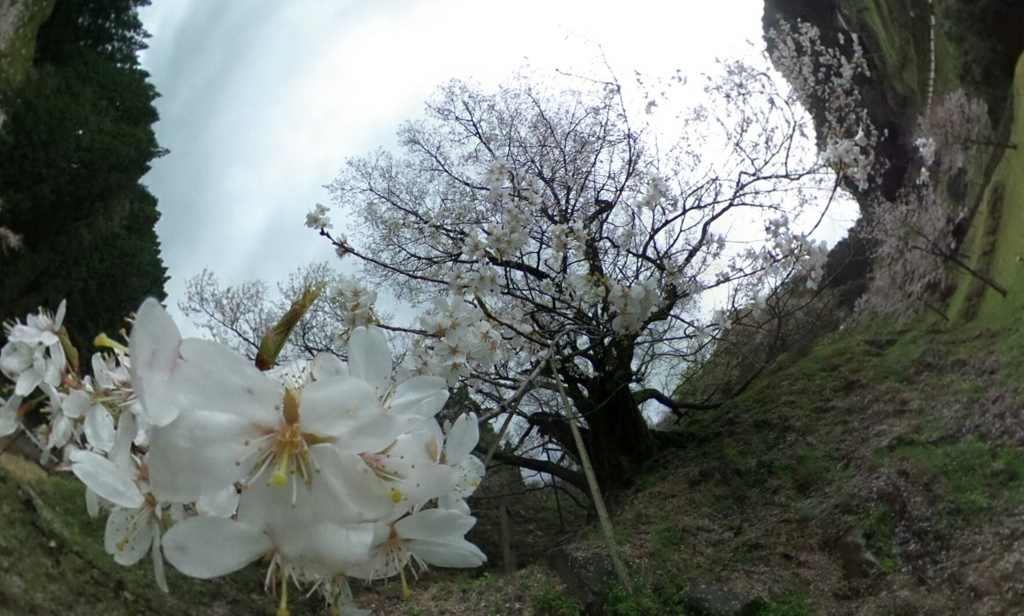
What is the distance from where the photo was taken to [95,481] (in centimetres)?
41

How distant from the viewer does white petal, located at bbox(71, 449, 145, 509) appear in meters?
0.40

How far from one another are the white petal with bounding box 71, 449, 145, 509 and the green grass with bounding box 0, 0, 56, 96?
17.8ft

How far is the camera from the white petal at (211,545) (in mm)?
345

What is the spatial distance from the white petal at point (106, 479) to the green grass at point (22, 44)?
5.41m

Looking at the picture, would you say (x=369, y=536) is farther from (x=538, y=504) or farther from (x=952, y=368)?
(x=538, y=504)

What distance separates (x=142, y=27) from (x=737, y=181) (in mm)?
4783

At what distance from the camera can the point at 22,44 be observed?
16.0ft

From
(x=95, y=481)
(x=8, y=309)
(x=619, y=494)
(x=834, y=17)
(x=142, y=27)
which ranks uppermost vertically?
(x=834, y=17)

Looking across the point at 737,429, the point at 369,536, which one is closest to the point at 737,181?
the point at 737,429

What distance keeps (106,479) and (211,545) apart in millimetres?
109

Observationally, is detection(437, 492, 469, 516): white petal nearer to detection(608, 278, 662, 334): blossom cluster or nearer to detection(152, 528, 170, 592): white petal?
detection(152, 528, 170, 592): white petal

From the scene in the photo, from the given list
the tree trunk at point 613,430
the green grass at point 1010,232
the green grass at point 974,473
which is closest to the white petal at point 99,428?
the green grass at point 974,473

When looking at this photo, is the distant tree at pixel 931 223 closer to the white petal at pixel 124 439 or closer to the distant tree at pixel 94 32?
the white petal at pixel 124 439

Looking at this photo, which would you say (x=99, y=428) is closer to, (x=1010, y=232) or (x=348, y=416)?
(x=348, y=416)
